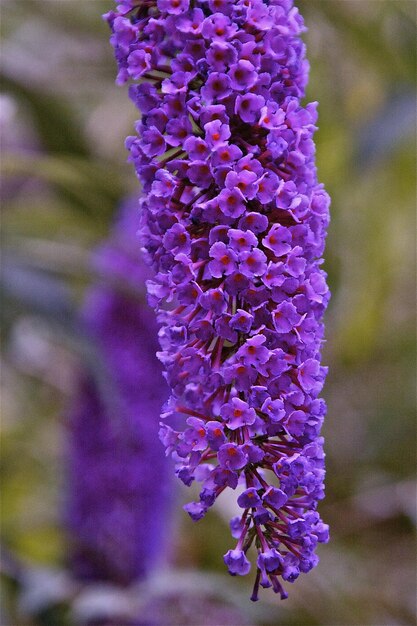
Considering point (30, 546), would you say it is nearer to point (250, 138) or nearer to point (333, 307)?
point (333, 307)

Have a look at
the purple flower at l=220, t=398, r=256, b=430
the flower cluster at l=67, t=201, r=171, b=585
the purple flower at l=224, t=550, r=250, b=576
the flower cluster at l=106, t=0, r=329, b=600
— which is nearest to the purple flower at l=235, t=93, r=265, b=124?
the flower cluster at l=106, t=0, r=329, b=600

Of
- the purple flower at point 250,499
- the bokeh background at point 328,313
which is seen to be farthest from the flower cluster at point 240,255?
the bokeh background at point 328,313

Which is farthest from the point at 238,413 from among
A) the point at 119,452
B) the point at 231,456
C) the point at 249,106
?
the point at 119,452

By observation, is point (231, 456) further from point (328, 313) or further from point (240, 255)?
point (328, 313)

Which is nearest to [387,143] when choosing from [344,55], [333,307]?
[333,307]

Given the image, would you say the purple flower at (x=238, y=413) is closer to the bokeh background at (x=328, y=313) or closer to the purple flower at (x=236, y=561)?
the purple flower at (x=236, y=561)
